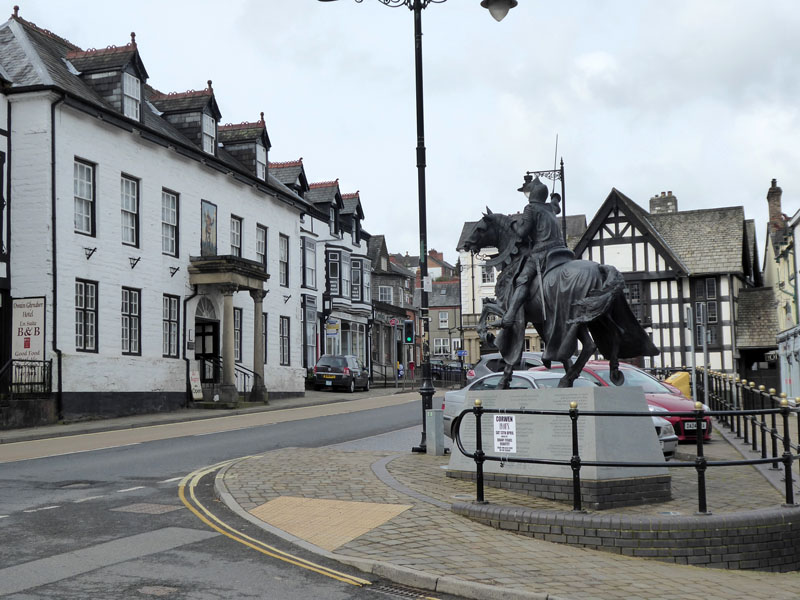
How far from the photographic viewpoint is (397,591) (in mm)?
6578

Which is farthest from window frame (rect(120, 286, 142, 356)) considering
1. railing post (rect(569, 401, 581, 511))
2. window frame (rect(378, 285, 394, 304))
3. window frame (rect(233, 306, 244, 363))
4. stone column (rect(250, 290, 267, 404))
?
window frame (rect(378, 285, 394, 304))

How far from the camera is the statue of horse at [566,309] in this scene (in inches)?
399

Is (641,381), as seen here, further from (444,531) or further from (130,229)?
(130,229)

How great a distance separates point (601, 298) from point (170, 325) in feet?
73.5

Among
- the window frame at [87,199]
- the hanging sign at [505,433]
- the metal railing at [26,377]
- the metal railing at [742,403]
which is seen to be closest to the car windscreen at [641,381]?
the metal railing at [742,403]

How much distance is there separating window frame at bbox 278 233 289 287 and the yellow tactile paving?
96.0 feet

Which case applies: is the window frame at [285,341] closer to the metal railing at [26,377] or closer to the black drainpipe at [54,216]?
the black drainpipe at [54,216]

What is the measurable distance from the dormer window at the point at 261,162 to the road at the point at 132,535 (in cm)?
2150

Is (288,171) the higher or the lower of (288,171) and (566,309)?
the higher

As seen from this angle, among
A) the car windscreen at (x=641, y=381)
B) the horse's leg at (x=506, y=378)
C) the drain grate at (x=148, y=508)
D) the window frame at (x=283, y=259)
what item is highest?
the window frame at (x=283, y=259)

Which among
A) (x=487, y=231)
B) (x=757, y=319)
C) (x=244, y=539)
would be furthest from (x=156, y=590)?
(x=757, y=319)

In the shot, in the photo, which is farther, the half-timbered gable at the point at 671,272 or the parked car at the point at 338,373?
the half-timbered gable at the point at 671,272

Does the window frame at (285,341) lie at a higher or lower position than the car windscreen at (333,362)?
higher

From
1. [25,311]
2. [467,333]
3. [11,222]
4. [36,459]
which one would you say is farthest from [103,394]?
[467,333]
